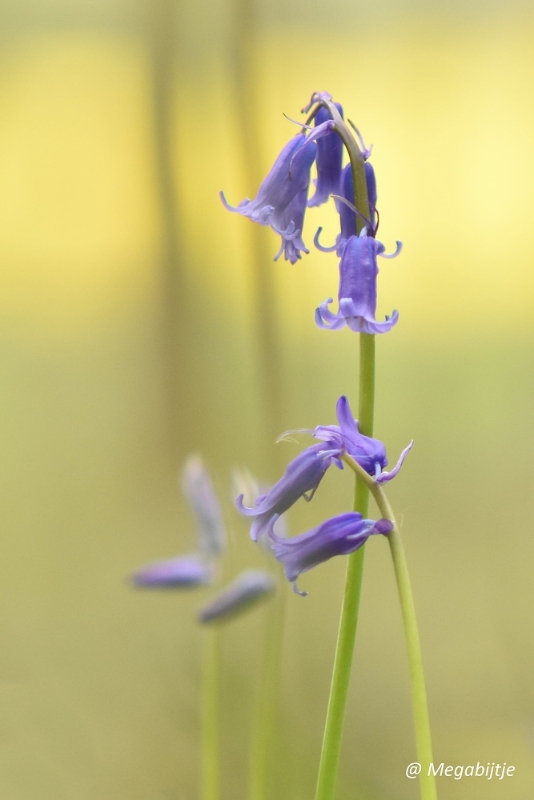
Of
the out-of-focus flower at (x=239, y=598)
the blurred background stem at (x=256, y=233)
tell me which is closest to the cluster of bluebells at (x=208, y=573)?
the out-of-focus flower at (x=239, y=598)

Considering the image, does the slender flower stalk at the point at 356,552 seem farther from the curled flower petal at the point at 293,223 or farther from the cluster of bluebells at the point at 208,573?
the cluster of bluebells at the point at 208,573

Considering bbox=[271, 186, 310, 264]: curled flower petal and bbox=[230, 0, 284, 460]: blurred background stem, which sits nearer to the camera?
bbox=[271, 186, 310, 264]: curled flower petal

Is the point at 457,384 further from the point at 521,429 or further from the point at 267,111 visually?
the point at 267,111

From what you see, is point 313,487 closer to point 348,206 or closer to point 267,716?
point 348,206

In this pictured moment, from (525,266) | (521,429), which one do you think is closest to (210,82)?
(525,266)

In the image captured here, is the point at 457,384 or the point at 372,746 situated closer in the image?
the point at 372,746

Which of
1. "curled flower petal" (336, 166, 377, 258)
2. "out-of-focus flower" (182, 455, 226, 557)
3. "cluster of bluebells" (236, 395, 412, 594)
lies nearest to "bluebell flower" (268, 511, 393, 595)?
Answer: "cluster of bluebells" (236, 395, 412, 594)

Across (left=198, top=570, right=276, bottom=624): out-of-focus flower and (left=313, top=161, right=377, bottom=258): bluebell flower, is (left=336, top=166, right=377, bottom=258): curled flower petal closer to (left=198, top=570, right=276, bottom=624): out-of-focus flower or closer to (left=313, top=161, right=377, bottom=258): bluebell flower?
(left=313, top=161, right=377, bottom=258): bluebell flower

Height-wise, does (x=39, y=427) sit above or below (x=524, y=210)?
below
